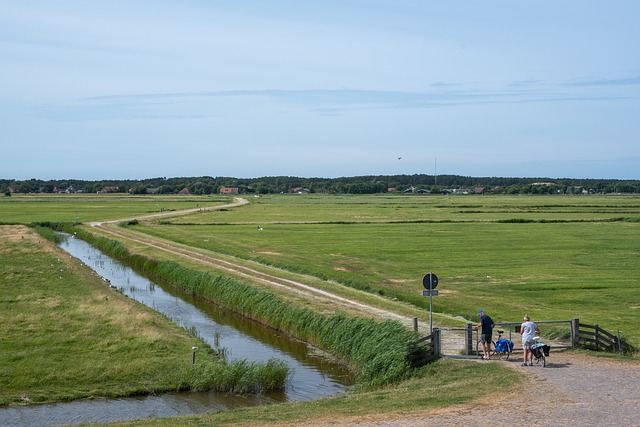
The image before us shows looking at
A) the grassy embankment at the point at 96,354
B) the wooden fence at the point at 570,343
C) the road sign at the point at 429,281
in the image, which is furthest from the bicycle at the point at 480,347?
the grassy embankment at the point at 96,354

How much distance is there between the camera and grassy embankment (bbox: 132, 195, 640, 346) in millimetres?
38344

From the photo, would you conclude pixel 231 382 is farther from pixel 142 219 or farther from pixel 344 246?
pixel 142 219

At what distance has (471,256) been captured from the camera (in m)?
61.1

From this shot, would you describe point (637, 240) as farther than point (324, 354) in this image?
Yes

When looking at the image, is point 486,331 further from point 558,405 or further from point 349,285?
point 349,285

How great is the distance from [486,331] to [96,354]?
44.8 feet

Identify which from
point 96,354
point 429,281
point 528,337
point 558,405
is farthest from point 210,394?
point 558,405

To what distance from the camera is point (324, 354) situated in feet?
98.7

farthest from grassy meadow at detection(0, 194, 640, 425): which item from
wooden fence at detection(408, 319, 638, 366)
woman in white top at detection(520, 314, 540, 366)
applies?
woman in white top at detection(520, 314, 540, 366)

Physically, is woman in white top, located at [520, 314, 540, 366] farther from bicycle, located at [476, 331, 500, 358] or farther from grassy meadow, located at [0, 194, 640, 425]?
bicycle, located at [476, 331, 500, 358]

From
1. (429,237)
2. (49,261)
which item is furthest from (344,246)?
(49,261)

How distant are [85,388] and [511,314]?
19.9 metres

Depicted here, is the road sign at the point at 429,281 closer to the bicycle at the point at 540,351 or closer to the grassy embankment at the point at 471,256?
the bicycle at the point at 540,351

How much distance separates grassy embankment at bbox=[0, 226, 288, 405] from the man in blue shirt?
6704mm
